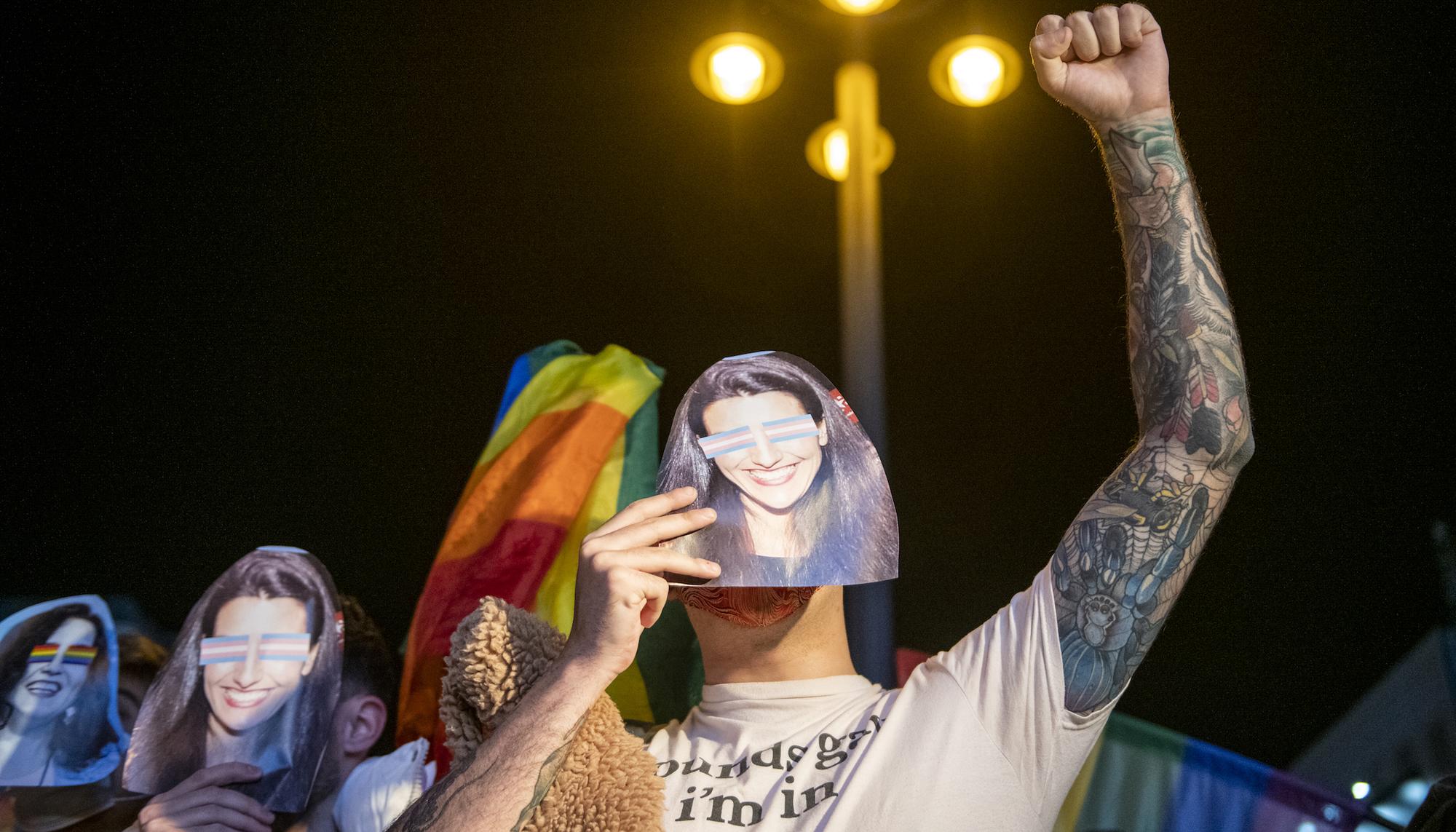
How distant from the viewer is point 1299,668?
7.71 feet

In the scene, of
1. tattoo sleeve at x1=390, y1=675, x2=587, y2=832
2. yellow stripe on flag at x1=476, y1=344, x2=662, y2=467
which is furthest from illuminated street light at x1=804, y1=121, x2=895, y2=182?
tattoo sleeve at x1=390, y1=675, x2=587, y2=832

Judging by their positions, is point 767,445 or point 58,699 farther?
point 58,699

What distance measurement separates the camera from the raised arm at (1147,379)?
4.55ft

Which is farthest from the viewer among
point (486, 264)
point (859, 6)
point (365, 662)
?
point (486, 264)

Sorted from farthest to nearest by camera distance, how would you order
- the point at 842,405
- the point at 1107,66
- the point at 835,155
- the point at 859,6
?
the point at 835,155
the point at 859,6
the point at 842,405
the point at 1107,66

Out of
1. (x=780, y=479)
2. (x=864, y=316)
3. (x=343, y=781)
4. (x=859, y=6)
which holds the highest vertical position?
(x=859, y=6)

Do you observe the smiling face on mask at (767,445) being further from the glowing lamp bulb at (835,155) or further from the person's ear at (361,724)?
the glowing lamp bulb at (835,155)

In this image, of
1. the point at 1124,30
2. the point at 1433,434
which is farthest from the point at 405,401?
the point at 1433,434

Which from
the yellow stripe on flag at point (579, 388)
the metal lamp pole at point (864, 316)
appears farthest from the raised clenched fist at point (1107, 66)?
the yellow stripe on flag at point (579, 388)

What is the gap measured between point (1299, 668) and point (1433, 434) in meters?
0.56

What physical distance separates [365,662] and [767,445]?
1180 millimetres

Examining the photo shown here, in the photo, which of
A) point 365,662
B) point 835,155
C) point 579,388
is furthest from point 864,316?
point 365,662

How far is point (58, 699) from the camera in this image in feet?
7.17

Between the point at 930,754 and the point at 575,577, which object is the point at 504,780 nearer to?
the point at 930,754
